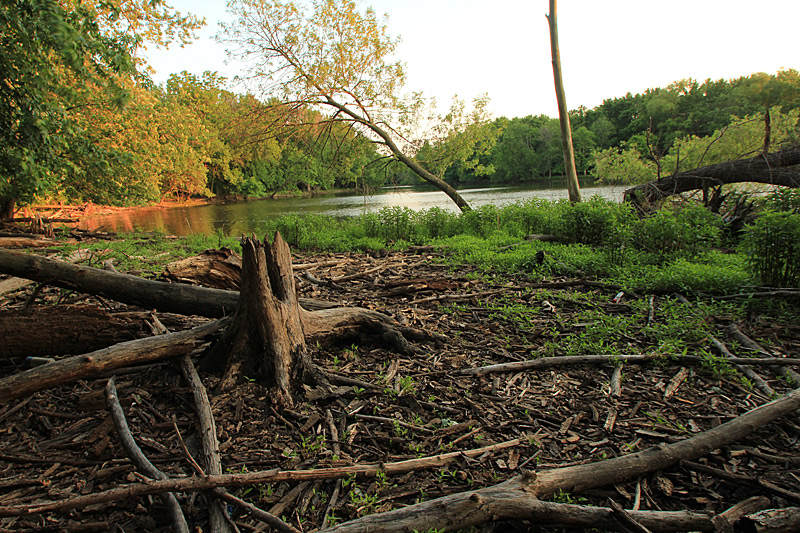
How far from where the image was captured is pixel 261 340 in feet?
11.0

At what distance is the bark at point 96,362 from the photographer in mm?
2660

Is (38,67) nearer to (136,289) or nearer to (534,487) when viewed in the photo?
(136,289)

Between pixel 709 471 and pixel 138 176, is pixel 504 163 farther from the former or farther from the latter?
pixel 709 471

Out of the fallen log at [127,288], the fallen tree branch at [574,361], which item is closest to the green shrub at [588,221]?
the fallen tree branch at [574,361]

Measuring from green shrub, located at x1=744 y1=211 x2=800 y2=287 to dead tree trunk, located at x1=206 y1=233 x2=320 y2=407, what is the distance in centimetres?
586

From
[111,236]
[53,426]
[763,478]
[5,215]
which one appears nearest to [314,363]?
[53,426]

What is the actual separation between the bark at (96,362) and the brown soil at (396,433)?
0.28 m

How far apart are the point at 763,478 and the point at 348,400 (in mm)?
2716

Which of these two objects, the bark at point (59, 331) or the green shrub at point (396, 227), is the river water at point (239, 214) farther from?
the bark at point (59, 331)

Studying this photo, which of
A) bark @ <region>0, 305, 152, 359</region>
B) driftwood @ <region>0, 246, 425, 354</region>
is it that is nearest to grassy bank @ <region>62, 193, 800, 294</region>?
driftwood @ <region>0, 246, 425, 354</region>

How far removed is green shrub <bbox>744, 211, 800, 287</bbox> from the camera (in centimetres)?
488

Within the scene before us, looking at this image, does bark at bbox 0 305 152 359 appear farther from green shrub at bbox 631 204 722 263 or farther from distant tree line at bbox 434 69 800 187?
distant tree line at bbox 434 69 800 187

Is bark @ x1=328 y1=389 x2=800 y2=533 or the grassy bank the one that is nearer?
bark @ x1=328 y1=389 x2=800 y2=533

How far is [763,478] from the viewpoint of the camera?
2.27m
